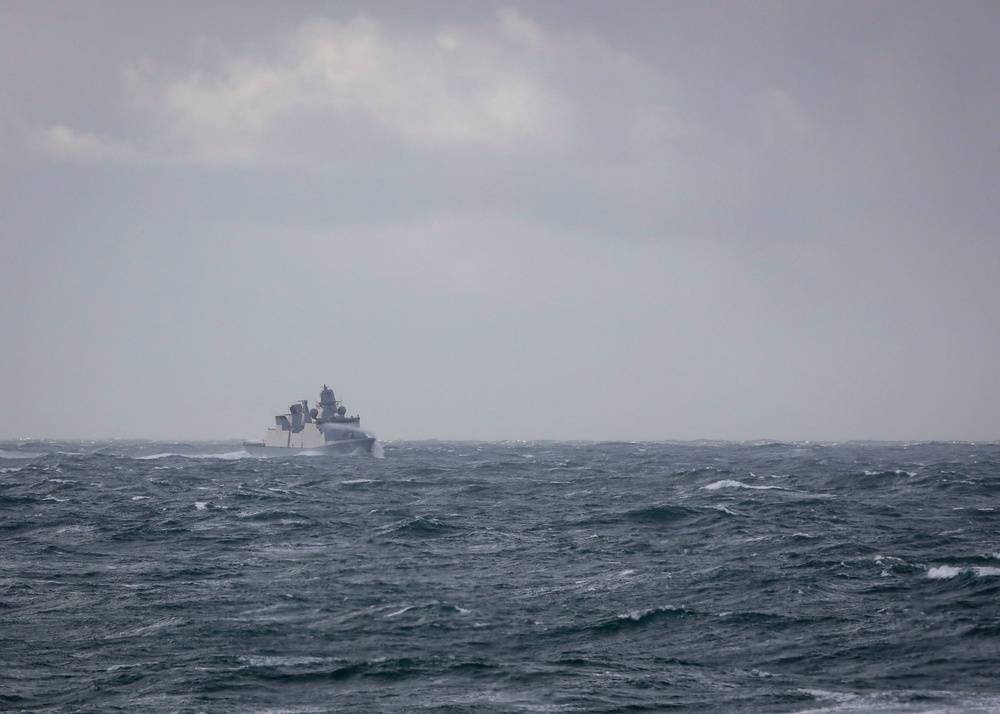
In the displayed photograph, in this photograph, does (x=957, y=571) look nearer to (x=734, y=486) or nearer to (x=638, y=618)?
(x=638, y=618)

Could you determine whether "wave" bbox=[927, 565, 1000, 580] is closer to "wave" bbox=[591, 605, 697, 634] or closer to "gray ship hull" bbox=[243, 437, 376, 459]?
"wave" bbox=[591, 605, 697, 634]

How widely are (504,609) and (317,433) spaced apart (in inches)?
4028

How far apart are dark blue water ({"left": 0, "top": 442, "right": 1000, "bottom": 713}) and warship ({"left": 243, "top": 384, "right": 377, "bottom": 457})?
7369cm

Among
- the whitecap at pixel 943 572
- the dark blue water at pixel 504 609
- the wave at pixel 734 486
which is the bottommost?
the dark blue water at pixel 504 609

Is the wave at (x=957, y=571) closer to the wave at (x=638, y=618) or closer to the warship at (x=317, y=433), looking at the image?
the wave at (x=638, y=618)

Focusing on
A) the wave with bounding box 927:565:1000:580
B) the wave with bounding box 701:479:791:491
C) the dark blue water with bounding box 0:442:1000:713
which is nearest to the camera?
the dark blue water with bounding box 0:442:1000:713

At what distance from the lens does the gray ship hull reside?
11350 cm

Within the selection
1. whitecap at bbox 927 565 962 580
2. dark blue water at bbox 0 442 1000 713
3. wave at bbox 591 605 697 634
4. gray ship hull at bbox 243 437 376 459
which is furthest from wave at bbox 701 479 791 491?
gray ship hull at bbox 243 437 376 459

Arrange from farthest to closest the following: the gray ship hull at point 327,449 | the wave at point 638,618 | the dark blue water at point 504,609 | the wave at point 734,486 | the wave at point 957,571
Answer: the gray ship hull at point 327,449 → the wave at point 734,486 → the wave at point 957,571 → the wave at point 638,618 → the dark blue water at point 504,609

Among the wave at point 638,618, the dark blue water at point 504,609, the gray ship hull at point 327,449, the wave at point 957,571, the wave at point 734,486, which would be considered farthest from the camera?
the gray ship hull at point 327,449

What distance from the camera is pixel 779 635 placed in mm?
18062

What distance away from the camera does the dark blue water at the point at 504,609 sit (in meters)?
14.7

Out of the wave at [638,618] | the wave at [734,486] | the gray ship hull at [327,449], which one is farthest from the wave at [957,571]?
the gray ship hull at [327,449]

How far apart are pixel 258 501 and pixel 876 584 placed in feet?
112
